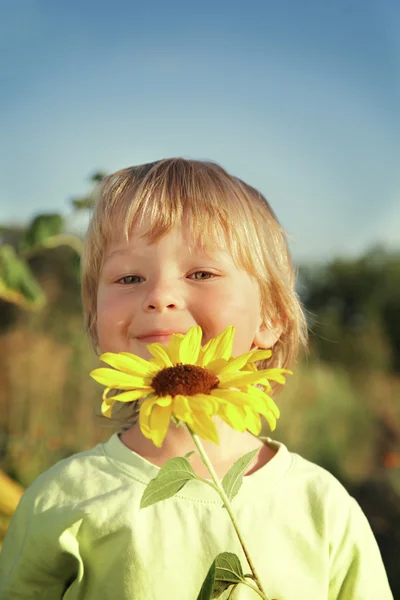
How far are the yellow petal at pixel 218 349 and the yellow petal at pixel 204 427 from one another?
0.20 m

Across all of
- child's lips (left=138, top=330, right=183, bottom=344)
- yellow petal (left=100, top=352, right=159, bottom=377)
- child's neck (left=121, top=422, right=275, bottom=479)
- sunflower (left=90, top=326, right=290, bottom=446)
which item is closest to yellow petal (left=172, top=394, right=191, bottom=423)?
sunflower (left=90, top=326, right=290, bottom=446)

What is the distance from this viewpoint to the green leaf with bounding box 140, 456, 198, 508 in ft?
3.82

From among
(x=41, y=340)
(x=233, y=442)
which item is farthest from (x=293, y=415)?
(x=233, y=442)

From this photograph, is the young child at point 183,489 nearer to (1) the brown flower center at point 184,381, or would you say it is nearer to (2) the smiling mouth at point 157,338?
(2) the smiling mouth at point 157,338

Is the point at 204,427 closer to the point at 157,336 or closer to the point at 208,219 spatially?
the point at 157,336

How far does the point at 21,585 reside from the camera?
1555 mm

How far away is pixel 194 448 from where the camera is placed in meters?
1.63

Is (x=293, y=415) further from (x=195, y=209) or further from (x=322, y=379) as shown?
(x=195, y=209)

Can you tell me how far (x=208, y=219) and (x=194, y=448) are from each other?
49 centimetres

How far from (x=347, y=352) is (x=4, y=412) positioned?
6.99 m

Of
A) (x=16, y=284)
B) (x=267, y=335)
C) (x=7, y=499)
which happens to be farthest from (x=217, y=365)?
(x=16, y=284)

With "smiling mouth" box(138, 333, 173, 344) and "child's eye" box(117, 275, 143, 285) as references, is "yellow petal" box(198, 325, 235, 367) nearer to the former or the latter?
"smiling mouth" box(138, 333, 173, 344)

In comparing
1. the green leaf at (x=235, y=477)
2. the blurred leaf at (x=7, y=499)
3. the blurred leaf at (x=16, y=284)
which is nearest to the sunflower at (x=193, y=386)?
the green leaf at (x=235, y=477)

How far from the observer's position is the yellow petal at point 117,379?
113cm
